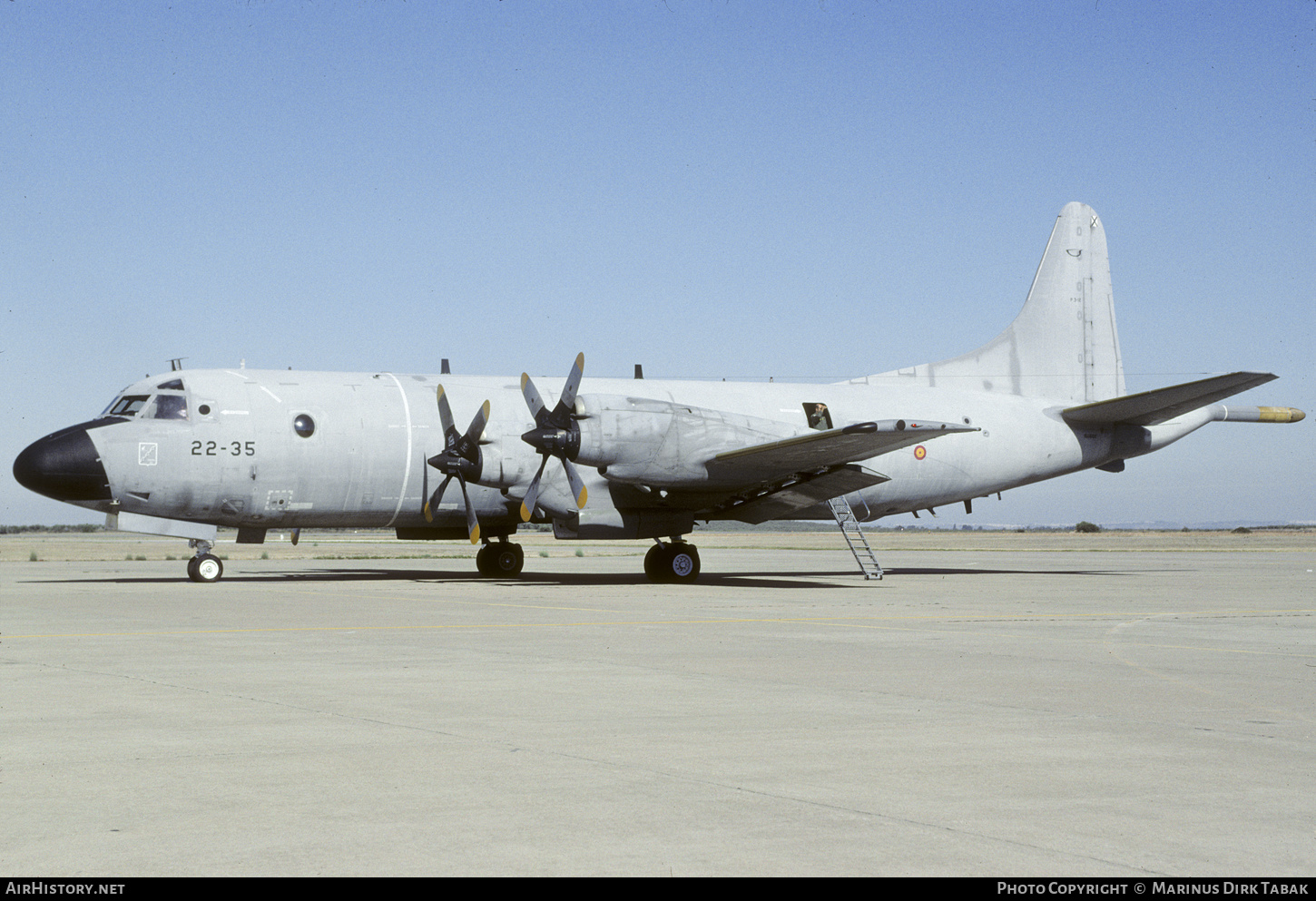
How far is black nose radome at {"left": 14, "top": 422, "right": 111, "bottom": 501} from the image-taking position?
26328mm

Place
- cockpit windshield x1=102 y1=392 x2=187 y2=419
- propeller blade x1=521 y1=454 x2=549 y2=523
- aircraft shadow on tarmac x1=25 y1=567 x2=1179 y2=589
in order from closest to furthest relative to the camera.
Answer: cockpit windshield x1=102 y1=392 x2=187 y2=419
propeller blade x1=521 y1=454 x2=549 y2=523
aircraft shadow on tarmac x1=25 y1=567 x2=1179 y2=589

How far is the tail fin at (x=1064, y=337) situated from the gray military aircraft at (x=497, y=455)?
3.25 metres

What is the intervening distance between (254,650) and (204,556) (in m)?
15.9

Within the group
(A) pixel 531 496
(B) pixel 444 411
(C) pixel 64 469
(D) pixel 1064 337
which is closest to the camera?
(C) pixel 64 469

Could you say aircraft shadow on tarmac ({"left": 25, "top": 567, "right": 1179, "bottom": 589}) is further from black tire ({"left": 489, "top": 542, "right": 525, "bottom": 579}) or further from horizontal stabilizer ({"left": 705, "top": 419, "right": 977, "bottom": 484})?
horizontal stabilizer ({"left": 705, "top": 419, "right": 977, "bottom": 484})

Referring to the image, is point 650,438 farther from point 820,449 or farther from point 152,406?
point 152,406

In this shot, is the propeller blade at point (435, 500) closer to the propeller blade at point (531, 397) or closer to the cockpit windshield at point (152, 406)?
the propeller blade at point (531, 397)

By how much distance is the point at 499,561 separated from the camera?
1298 inches

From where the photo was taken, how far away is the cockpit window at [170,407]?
2761cm

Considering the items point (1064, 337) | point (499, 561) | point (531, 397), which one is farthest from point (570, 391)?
point (1064, 337)

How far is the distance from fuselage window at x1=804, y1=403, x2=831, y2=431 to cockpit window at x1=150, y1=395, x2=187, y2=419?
1487 centimetres

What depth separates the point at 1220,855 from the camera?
5.42 meters

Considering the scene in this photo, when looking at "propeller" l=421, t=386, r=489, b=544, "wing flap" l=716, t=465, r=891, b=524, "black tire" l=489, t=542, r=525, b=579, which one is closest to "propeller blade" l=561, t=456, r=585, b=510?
"propeller" l=421, t=386, r=489, b=544

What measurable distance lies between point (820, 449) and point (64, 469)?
15729 mm
